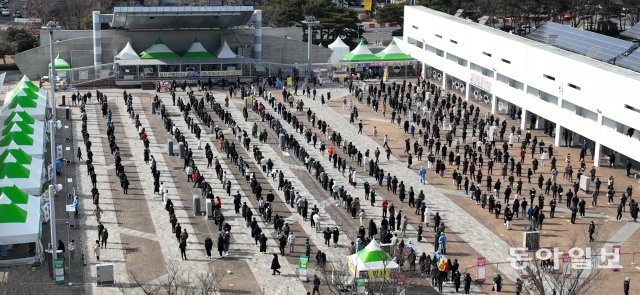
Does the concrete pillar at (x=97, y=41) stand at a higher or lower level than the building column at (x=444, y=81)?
higher

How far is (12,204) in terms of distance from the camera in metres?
34.9

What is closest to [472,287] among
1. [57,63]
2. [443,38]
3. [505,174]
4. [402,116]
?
[505,174]

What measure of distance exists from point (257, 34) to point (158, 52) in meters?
7.52

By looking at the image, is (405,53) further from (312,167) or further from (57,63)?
(312,167)

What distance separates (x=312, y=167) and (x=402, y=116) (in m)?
14.7

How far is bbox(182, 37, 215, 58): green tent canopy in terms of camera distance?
238ft

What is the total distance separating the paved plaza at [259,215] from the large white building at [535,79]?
1589 mm

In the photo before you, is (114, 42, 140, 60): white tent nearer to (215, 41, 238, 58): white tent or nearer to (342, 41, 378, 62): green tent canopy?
(215, 41, 238, 58): white tent

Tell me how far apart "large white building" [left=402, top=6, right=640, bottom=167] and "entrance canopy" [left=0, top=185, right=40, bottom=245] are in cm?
2709

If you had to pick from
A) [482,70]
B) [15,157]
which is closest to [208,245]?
[15,157]

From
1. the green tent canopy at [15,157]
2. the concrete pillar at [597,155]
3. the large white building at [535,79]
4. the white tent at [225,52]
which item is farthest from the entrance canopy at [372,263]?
the white tent at [225,52]

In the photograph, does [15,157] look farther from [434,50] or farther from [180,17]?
[434,50]

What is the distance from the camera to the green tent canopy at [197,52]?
238ft

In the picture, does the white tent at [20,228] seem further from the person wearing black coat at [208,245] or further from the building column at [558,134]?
the building column at [558,134]
